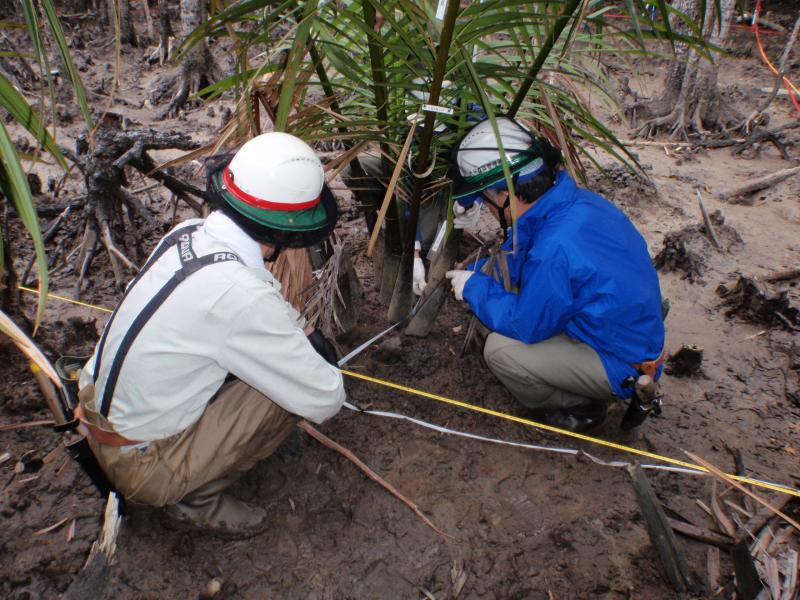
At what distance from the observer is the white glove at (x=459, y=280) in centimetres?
265

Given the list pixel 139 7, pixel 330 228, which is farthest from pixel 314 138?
pixel 139 7

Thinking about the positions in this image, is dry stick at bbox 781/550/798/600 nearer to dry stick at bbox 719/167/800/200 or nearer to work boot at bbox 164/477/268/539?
work boot at bbox 164/477/268/539

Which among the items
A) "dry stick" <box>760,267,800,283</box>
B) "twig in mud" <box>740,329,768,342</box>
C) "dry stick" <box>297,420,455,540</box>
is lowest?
"twig in mud" <box>740,329,768,342</box>

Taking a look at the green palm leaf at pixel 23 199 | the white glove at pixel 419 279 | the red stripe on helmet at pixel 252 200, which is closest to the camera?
the green palm leaf at pixel 23 199

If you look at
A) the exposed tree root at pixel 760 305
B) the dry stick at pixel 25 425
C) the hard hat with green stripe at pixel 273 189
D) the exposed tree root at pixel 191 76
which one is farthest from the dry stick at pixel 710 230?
the exposed tree root at pixel 191 76

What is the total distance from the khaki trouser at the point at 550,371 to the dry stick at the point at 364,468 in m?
0.78

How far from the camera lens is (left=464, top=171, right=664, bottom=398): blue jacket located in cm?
223

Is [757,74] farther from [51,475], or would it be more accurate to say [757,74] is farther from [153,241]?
[51,475]

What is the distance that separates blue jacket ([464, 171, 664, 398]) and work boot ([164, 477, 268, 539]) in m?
1.32

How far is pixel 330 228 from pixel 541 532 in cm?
147

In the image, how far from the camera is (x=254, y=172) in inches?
68.0

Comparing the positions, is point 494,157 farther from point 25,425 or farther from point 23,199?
point 25,425

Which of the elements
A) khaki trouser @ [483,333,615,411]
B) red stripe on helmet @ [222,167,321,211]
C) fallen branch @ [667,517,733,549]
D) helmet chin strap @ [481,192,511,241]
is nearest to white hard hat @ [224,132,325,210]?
red stripe on helmet @ [222,167,321,211]

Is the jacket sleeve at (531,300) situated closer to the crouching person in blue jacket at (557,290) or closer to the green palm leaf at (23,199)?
the crouching person in blue jacket at (557,290)
